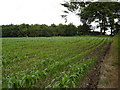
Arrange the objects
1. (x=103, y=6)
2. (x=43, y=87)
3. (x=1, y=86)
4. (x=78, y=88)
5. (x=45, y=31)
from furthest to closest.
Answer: (x=45, y=31), (x=103, y=6), (x=78, y=88), (x=43, y=87), (x=1, y=86)

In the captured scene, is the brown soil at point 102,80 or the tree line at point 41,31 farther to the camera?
the tree line at point 41,31

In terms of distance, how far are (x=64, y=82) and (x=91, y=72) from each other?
195 cm

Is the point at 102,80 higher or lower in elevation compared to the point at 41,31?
lower

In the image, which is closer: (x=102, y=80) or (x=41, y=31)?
(x=102, y=80)

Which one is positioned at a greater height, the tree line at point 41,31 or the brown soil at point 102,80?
the tree line at point 41,31

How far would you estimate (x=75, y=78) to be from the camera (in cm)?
371

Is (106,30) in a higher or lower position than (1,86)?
higher

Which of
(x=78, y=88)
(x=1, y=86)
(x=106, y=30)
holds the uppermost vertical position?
(x=106, y=30)

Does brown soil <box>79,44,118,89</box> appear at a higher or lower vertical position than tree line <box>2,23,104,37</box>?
lower

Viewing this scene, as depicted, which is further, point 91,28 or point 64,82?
point 91,28

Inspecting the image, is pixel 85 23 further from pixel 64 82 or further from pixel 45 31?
pixel 64 82

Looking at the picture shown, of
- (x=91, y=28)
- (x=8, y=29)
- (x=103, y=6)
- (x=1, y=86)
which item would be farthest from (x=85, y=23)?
(x=1, y=86)

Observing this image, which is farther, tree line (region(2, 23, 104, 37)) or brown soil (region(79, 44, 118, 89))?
tree line (region(2, 23, 104, 37))

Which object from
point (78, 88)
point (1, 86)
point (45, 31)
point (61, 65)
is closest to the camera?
point (1, 86)
